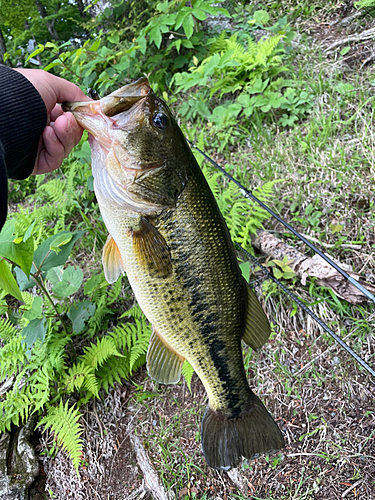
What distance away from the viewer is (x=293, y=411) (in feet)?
8.77

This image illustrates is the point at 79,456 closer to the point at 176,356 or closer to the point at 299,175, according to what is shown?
the point at 176,356

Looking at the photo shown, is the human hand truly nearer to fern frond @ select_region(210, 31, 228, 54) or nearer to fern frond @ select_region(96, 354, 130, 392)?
fern frond @ select_region(96, 354, 130, 392)

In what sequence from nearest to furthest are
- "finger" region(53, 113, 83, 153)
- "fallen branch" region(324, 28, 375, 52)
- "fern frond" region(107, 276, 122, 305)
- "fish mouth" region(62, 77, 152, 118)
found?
"fish mouth" region(62, 77, 152, 118) → "finger" region(53, 113, 83, 153) → "fern frond" region(107, 276, 122, 305) → "fallen branch" region(324, 28, 375, 52)

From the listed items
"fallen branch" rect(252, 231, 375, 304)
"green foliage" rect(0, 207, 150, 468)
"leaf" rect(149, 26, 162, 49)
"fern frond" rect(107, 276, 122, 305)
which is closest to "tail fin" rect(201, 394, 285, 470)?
"green foliage" rect(0, 207, 150, 468)

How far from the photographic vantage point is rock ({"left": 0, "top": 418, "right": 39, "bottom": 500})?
285cm

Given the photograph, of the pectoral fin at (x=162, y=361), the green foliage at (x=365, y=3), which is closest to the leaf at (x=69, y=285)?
the pectoral fin at (x=162, y=361)

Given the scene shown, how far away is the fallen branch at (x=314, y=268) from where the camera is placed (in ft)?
8.75

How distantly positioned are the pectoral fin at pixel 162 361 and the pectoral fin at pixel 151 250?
329 mm

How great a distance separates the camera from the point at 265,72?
4281mm

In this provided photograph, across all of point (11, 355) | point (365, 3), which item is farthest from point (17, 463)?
point (365, 3)

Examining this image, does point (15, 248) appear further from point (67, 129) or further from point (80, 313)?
point (80, 313)

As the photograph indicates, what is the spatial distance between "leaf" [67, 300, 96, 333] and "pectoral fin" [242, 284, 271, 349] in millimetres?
1704

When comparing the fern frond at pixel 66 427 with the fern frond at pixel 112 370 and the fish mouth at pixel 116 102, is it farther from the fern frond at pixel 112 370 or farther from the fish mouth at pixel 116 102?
the fish mouth at pixel 116 102

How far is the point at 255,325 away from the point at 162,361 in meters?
0.50
